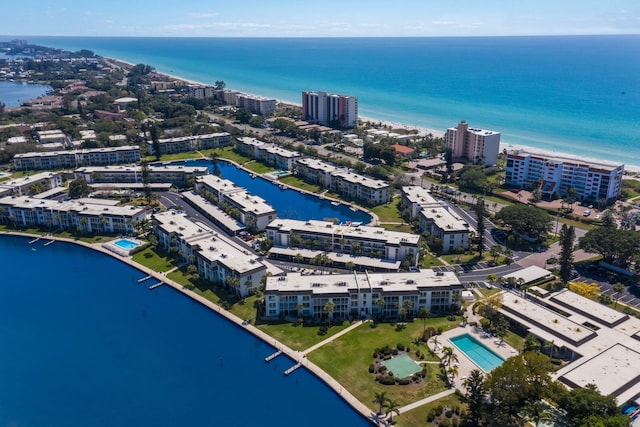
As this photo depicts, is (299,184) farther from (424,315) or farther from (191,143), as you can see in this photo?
(424,315)

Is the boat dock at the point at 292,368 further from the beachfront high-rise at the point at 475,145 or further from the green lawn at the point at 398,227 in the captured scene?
the beachfront high-rise at the point at 475,145

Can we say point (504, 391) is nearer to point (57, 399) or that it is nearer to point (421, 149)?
point (57, 399)

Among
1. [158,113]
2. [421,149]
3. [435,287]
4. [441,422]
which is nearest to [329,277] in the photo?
[435,287]

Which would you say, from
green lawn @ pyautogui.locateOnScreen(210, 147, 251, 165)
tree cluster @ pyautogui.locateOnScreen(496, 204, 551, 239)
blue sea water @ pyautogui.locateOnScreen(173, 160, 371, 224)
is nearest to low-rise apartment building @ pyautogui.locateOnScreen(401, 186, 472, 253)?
tree cluster @ pyautogui.locateOnScreen(496, 204, 551, 239)

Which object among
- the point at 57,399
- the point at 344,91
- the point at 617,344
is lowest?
the point at 57,399

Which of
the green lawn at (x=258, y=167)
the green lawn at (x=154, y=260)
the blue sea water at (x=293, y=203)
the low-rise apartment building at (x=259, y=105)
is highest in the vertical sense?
the low-rise apartment building at (x=259, y=105)

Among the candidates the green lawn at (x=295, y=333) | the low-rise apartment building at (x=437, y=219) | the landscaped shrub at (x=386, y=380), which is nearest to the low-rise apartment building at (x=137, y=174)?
the low-rise apartment building at (x=437, y=219)
